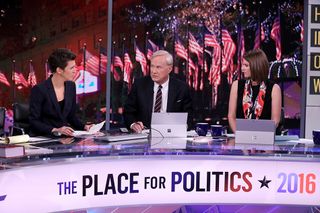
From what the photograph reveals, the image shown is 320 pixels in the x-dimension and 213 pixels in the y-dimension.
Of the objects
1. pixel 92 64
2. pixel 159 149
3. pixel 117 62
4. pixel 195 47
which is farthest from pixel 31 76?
pixel 159 149

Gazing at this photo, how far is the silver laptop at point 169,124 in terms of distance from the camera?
8.43ft

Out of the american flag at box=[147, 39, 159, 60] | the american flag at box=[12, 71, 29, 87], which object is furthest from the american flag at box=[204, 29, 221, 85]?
the american flag at box=[12, 71, 29, 87]

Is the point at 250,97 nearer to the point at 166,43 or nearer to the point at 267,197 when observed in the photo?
A: the point at 267,197

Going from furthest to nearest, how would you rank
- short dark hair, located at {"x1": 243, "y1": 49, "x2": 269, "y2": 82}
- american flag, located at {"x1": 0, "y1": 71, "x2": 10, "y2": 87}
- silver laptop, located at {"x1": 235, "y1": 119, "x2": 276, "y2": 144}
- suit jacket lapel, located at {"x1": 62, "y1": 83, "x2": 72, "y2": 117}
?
american flag, located at {"x1": 0, "y1": 71, "x2": 10, "y2": 87} → suit jacket lapel, located at {"x1": 62, "y1": 83, "x2": 72, "y2": 117} → short dark hair, located at {"x1": 243, "y1": 49, "x2": 269, "y2": 82} → silver laptop, located at {"x1": 235, "y1": 119, "x2": 276, "y2": 144}

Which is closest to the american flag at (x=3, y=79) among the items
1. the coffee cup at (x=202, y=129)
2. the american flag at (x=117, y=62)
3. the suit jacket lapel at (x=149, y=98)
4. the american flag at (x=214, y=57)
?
the american flag at (x=117, y=62)

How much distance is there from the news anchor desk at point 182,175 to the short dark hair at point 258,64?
0.69 m

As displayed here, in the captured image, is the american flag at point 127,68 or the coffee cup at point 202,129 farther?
the american flag at point 127,68

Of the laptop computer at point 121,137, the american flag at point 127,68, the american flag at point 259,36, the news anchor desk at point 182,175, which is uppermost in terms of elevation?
the american flag at point 259,36

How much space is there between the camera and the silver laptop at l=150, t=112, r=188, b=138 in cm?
257

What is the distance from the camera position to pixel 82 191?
2.19 m

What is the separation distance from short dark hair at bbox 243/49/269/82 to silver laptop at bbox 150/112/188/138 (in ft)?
2.23

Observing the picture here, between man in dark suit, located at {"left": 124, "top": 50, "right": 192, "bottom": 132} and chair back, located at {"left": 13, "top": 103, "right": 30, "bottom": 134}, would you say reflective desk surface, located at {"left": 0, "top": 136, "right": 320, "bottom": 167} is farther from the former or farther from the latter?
chair back, located at {"left": 13, "top": 103, "right": 30, "bottom": 134}

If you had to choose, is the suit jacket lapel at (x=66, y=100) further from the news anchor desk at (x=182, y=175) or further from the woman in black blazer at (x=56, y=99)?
the news anchor desk at (x=182, y=175)

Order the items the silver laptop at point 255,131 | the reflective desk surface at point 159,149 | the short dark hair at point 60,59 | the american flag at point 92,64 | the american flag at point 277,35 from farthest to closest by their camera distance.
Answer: the american flag at point 92,64 → the american flag at point 277,35 → the short dark hair at point 60,59 → the silver laptop at point 255,131 → the reflective desk surface at point 159,149
